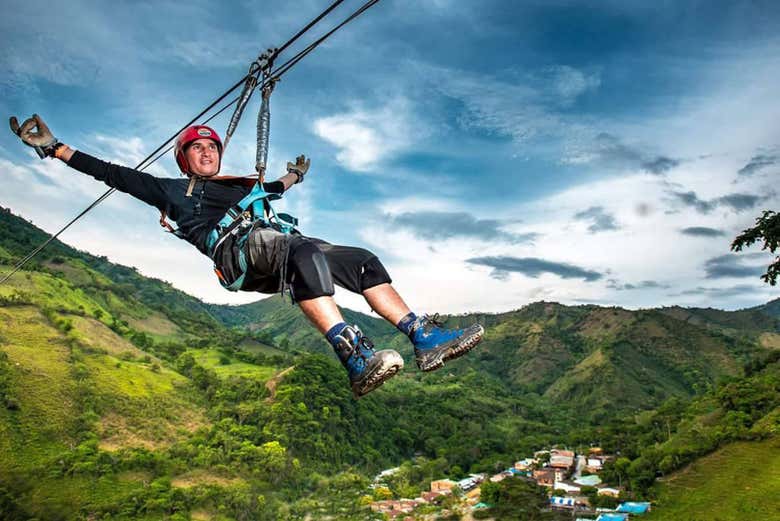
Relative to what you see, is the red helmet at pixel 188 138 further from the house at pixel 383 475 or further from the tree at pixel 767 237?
the house at pixel 383 475

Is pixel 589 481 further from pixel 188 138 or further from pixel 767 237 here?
pixel 188 138

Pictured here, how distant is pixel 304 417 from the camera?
72875 mm

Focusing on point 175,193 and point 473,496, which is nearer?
point 175,193

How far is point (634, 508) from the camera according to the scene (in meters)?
35.9

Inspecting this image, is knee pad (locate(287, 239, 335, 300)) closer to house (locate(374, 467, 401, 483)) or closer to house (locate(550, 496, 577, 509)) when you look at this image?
house (locate(550, 496, 577, 509))

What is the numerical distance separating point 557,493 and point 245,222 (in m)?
48.2

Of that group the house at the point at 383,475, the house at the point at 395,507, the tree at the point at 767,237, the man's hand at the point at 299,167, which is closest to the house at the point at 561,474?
the house at the point at 395,507

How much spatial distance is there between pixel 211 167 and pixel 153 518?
165 ft

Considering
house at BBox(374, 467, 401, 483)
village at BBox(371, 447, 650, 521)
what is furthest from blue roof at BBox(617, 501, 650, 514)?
house at BBox(374, 467, 401, 483)

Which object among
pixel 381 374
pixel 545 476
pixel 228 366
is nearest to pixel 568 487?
pixel 545 476

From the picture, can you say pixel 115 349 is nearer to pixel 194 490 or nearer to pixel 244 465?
pixel 244 465

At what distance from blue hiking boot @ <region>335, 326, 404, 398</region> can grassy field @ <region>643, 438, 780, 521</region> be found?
34.6 m

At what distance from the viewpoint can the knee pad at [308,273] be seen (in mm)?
3299

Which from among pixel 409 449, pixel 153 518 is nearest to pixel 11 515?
pixel 153 518
